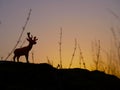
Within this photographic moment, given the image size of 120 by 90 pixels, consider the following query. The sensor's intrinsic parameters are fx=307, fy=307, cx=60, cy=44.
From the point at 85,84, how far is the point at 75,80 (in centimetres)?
20

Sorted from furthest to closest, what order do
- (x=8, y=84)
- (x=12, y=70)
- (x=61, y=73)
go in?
(x=61, y=73)
(x=12, y=70)
(x=8, y=84)

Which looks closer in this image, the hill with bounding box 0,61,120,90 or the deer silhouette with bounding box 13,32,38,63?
the hill with bounding box 0,61,120,90

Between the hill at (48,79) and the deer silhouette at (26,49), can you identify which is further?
the deer silhouette at (26,49)

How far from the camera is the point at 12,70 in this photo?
17.8 ft

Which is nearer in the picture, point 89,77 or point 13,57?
point 89,77

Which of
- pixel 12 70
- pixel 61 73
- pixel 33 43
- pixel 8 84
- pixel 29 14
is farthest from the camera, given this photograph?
pixel 33 43

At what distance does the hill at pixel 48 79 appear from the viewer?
199 inches

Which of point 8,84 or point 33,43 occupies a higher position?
point 33,43

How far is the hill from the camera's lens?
505 cm

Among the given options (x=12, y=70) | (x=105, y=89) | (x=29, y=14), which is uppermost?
(x=29, y=14)

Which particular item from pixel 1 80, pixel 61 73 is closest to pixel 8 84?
pixel 1 80

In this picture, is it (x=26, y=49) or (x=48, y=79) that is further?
(x=26, y=49)

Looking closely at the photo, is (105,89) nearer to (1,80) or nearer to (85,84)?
(85,84)

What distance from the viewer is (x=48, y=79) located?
539 centimetres
